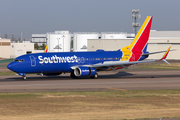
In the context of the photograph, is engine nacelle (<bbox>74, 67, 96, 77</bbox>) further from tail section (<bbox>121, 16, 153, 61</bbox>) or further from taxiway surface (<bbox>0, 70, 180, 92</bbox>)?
tail section (<bbox>121, 16, 153, 61</bbox>)

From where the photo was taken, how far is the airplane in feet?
143

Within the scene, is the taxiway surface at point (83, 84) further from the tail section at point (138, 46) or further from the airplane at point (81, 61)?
the tail section at point (138, 46)

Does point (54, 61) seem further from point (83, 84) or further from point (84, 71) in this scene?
point (83, 84)

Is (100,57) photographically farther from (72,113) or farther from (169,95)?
(72,113)

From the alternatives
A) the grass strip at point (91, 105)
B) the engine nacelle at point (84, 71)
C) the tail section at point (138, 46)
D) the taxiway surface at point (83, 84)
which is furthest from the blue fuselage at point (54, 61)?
the grass strip at point (91, 105)

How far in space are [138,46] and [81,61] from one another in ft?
37.9

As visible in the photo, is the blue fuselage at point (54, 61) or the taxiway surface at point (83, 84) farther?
the blue fuselage at point (54, 61)

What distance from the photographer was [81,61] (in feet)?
154

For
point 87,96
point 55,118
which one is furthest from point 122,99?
point 55,118

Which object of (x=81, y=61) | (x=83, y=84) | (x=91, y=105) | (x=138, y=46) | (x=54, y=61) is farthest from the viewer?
(x=138, y=46)

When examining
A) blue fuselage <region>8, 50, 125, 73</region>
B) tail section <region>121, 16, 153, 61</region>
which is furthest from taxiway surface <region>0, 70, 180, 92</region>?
tail section <region>121, 16, 153, 61</region>

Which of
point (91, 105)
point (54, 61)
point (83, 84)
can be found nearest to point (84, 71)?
point (54, 61)

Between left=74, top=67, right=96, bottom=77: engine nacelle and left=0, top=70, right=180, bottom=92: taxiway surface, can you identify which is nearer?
left=0, top=70, right=180, bottom=92: taxiway surface

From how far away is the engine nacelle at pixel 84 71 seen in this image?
4397 centimetres
